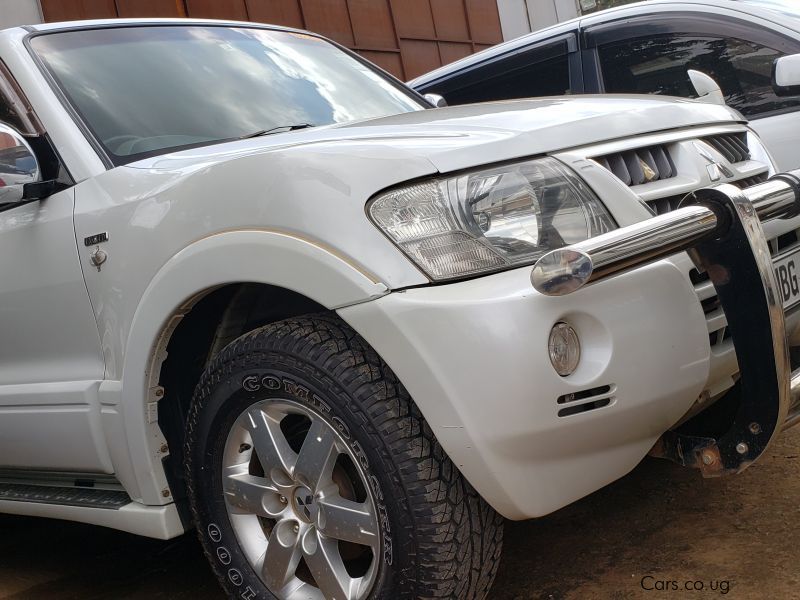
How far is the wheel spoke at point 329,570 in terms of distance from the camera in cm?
235

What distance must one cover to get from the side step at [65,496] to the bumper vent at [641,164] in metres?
1.63

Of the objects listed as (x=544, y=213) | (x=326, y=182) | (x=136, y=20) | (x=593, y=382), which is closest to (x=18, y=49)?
(x=136, y=20)

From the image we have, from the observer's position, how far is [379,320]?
82.6 inches

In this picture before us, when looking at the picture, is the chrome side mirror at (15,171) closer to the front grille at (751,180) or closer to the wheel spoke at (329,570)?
the wheel spoke at (329,570)

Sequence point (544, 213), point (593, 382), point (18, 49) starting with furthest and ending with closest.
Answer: point (18, 49) → point (544, 213) → point (593, 382)

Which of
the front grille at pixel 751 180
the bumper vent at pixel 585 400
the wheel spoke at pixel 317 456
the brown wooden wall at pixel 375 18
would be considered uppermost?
the brown wooden wall at pixel 375 18

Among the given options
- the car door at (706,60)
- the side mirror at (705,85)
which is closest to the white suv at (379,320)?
the side mirror at (705,85)

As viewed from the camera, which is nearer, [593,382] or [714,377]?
[593,382]

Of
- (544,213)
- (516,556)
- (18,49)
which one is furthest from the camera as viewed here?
(18,49)

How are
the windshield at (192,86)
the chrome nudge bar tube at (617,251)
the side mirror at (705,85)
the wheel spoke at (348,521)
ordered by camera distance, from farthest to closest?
the side mirror at (705,85) → the windshield at (192,86) → the wheel spoke at (348,521) → the chrome nudge bar tube at (617,251)

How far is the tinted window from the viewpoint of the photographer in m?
4.66

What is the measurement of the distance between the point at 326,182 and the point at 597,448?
0.85 meters

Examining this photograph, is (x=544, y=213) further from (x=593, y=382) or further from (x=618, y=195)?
(x=593, y=382)

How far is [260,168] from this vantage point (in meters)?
2.34
